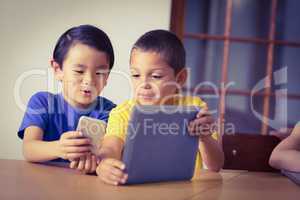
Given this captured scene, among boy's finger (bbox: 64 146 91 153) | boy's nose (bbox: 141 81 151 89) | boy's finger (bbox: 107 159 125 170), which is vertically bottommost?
boy's finger (bbox: 107 159 125 170)

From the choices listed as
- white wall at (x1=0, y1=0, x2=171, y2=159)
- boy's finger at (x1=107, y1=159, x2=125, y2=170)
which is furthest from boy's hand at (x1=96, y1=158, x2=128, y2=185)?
white wall at (x1=0, y1=0, x2=171, y2=159)

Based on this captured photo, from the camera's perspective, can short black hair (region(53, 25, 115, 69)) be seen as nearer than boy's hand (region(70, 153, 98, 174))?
No

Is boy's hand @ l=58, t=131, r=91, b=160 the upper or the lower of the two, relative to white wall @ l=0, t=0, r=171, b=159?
lower

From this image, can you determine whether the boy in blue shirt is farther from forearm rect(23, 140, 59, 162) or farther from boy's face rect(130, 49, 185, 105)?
boy's face rect(130, 49, 185, 105)

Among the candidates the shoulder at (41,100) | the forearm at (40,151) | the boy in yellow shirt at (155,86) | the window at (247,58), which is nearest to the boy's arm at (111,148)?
the boy in yellow shirt at (155,86)

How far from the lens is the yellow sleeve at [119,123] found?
862mm

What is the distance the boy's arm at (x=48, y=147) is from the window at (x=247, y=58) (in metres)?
1.40

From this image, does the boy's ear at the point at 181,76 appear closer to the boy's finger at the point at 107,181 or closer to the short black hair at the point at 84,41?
the short black hair at the point at 84,41

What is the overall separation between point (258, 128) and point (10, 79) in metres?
1.41

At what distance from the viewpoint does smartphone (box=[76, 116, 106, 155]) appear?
2.41ft

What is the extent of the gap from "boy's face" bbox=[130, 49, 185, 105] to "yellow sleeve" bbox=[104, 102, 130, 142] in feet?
0.15

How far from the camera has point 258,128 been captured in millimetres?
2352

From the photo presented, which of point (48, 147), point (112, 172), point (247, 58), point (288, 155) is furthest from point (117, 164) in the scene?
point (247, 58)

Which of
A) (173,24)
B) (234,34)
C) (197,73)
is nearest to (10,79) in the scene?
(173,24)
